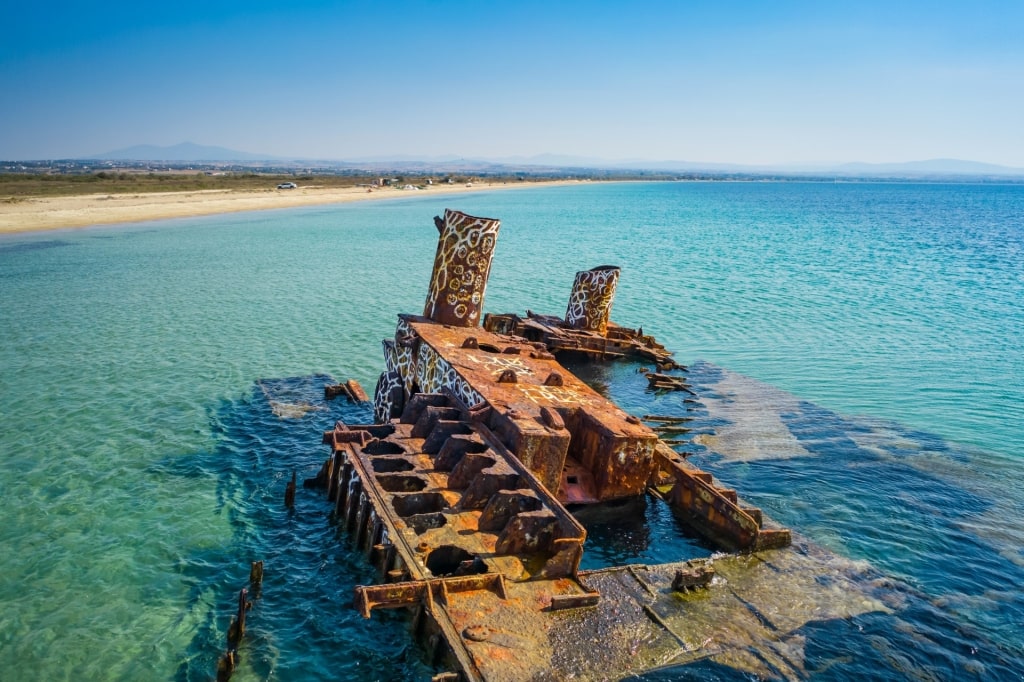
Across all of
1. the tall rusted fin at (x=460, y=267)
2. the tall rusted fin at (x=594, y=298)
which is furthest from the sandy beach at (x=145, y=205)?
the tall rusted fin at (x=460, y=267)

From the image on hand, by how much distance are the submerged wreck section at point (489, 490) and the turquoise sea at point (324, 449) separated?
2.87 ft

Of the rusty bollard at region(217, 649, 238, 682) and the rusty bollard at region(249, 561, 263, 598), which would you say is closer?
the rusty bollard at region(217, 649, 238, 682)

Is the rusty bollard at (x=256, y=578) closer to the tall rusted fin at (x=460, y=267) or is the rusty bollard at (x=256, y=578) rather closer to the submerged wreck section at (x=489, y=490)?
the submerged wreck section at (x=489, y=490)

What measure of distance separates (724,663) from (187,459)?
1206 centimetres

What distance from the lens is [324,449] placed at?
53.0ft

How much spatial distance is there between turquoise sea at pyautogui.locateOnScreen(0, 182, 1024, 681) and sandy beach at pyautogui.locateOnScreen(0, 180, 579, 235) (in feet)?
67.3

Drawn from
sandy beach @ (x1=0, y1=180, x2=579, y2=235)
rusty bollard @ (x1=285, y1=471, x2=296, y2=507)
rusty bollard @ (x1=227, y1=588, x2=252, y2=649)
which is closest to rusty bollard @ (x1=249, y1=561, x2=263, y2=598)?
rusty bollard @ (x1=227, y1=588, x2=252, y2=649)

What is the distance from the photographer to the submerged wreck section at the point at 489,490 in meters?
8.38

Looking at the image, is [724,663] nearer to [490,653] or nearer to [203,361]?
[490,653]

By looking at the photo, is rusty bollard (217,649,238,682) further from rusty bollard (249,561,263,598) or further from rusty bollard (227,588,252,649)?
rusty bollard (249,561,263,598)

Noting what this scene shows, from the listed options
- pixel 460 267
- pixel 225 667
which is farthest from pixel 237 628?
pixel 460 267

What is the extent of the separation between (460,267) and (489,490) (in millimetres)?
8627

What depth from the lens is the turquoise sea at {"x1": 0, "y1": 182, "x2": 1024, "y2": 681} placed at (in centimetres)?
963

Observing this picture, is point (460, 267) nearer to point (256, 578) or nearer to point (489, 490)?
point (489, 490)
